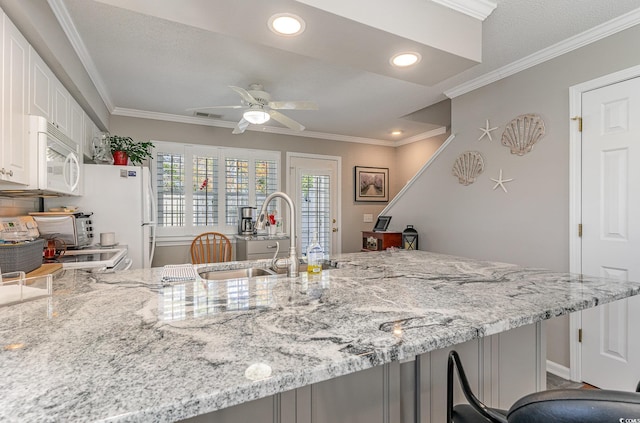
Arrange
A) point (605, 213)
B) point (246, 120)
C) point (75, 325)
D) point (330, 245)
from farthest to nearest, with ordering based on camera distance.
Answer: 1. point (330, 245)
2. point (246, 120)
3. point (605, 213)
4. point (75, 325)

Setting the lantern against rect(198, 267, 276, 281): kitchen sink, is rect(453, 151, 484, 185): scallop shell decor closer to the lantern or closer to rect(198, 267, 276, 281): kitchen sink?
the lantern

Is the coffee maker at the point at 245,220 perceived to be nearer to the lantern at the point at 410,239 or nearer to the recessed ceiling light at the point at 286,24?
the lantern at the point at 410,239

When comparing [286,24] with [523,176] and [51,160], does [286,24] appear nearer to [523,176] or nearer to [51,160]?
[51,160]

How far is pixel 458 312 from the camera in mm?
944

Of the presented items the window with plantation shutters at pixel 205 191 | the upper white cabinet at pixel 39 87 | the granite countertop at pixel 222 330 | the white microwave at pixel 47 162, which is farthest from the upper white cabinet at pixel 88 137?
the granite countertop at pixel 222 330

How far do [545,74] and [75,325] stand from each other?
326 centimetres

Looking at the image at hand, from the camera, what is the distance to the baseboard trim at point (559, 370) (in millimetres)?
2395

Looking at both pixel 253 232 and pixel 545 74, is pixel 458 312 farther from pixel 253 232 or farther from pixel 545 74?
pixel 253 232

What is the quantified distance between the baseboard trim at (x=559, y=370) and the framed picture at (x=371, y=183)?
11.1ft

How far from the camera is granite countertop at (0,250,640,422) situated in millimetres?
524

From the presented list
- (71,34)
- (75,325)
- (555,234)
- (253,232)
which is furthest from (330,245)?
(75,325)

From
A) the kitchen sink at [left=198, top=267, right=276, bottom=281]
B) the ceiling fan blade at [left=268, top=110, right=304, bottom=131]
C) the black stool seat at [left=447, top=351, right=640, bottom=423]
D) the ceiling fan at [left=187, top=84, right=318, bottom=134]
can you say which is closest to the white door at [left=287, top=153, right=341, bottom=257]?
the ceiling fan blade at [left=268, top=110, right=304, bottom=131]

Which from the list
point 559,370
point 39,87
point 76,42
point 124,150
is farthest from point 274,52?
point 559,370

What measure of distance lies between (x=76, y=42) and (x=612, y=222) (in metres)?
3.90
